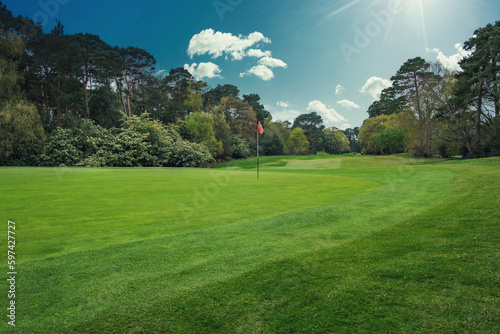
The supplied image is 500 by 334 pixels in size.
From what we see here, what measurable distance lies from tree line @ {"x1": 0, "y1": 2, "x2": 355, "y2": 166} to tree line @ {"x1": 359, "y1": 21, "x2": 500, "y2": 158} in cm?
3420

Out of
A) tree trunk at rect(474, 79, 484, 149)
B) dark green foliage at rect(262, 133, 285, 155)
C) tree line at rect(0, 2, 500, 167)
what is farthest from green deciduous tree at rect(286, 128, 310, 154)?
tree trunk at rect(474, 79, 484, 149)

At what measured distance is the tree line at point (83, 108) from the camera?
3130cm

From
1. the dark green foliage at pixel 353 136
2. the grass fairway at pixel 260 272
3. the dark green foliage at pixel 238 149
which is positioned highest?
the dark green foliage at pixel 353 136

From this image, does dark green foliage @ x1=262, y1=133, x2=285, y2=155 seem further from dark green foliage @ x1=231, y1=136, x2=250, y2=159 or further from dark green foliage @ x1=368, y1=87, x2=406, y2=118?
dark green foliage @ x1=368, y1=87, x2=406, y2=118

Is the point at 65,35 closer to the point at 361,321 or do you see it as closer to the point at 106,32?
the point at 106,32

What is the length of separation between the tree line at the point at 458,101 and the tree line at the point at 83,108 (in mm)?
34199

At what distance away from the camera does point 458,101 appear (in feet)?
99.9

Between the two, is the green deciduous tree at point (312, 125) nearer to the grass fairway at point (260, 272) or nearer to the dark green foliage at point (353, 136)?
the dark green foliage at point (353, 136)

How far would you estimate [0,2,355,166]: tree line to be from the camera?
31297 mm

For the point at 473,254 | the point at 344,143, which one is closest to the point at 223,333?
the point at 473,254

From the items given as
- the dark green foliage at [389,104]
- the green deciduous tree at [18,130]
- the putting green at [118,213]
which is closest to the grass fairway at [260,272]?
the putting green at [118,213]

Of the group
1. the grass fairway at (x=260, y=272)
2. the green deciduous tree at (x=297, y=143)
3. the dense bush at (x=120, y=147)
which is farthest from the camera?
the green deciduous tree at (x=297, y=143)

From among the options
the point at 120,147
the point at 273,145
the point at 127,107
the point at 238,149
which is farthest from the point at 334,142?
the point at 120,147

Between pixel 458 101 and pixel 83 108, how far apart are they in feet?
170
